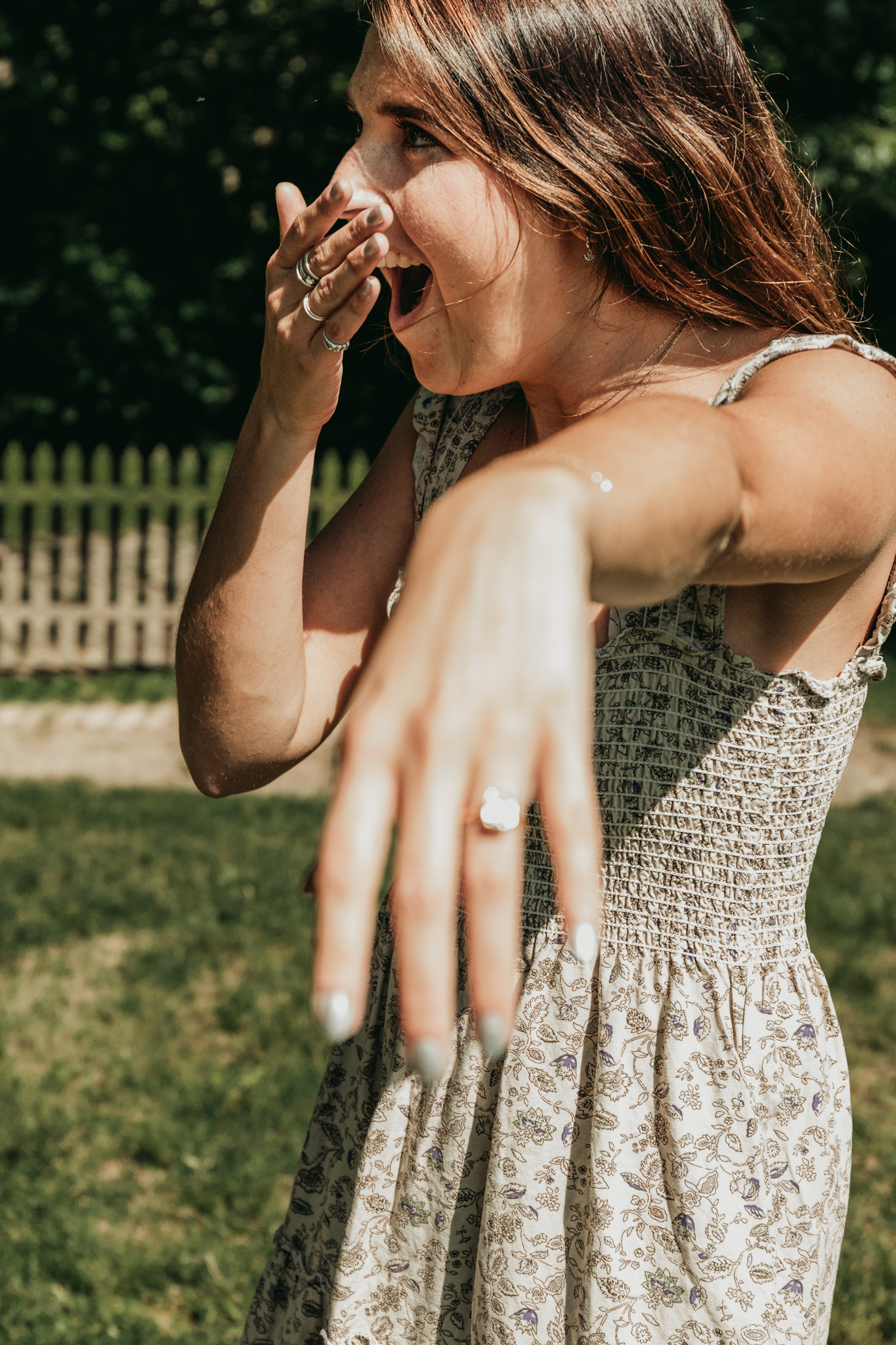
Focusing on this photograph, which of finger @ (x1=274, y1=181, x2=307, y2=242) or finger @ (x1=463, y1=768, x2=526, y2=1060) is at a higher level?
finger @ (x1=274, y1=181, x2=307, y2=242)

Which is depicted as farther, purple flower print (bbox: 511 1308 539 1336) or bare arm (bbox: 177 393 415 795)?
bare arm (bbox: 177 393 415 795)

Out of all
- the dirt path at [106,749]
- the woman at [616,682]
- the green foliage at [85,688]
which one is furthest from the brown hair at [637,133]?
the green foliage at [85,688]

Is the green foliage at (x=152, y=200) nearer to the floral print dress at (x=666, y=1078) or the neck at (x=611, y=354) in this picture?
the neck at (x=611, y=354)

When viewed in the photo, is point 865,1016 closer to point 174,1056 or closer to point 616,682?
point 174,1056

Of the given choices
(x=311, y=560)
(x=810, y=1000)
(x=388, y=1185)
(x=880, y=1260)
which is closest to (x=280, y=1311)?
(x=388, y=1185)

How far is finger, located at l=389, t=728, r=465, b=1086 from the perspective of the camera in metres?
0.62

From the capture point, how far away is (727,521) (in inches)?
34.3

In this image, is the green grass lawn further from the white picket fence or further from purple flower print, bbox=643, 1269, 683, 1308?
the white picket fence

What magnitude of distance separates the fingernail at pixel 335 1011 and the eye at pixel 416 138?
A: 1077 millimetres

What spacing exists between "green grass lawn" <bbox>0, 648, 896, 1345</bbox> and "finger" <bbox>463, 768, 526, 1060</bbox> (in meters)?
2.64

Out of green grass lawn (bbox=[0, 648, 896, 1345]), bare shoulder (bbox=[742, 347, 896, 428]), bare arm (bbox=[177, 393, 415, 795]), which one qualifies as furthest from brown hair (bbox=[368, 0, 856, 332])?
green grass lawn (bbox=[0, 648, 896, 1345])

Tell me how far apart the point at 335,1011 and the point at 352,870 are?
7cm

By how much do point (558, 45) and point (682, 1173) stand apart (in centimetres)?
127

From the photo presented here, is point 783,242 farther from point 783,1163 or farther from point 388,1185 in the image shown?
point 388,1185
